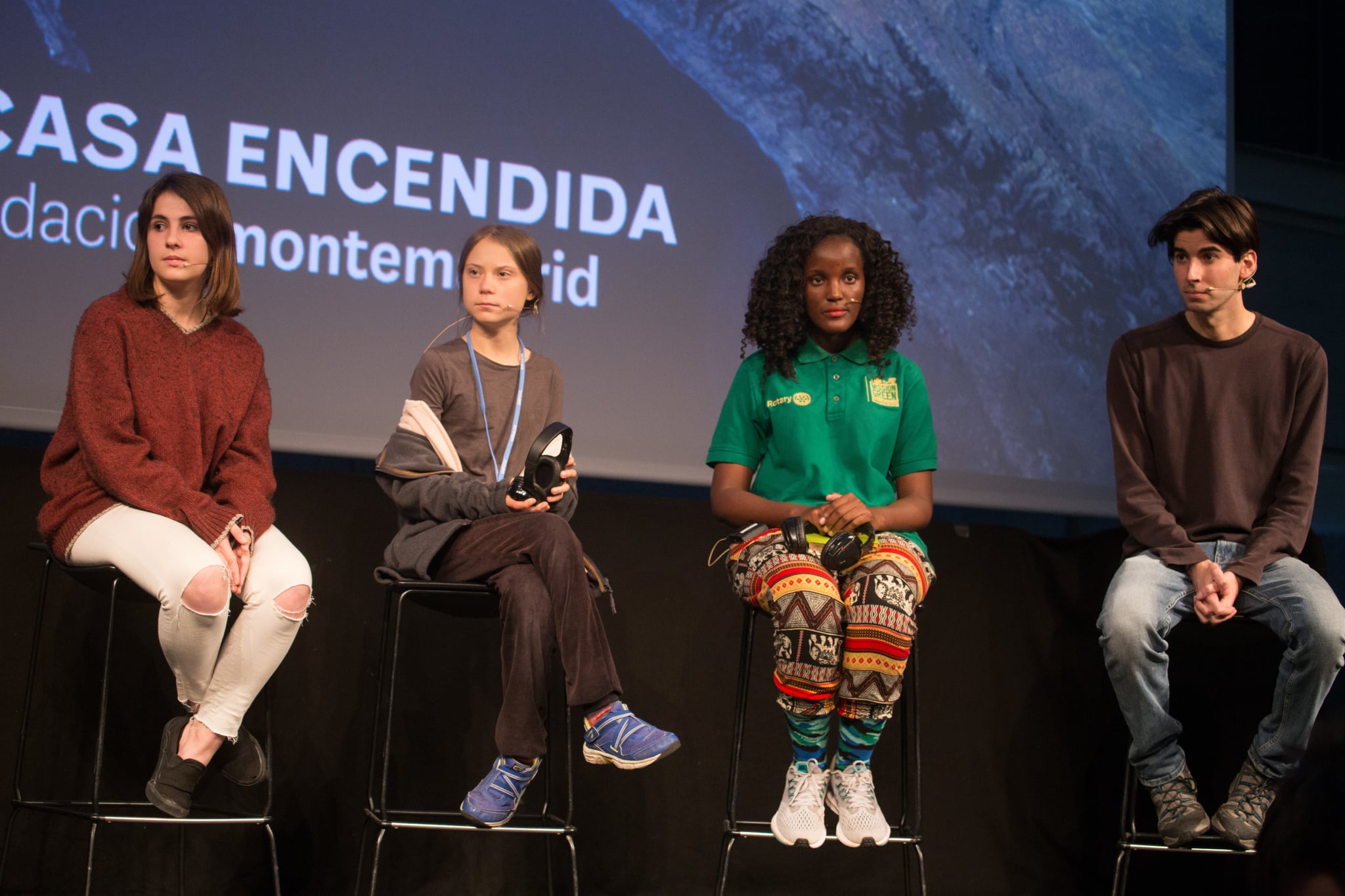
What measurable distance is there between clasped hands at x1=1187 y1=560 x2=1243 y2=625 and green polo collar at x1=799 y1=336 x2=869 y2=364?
81 centimetres

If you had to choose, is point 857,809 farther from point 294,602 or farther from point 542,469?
point 294,602

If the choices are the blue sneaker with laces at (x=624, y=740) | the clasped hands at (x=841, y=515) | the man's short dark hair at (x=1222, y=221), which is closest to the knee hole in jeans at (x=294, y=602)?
the blue sneaker with laces at (x=624, y=740)

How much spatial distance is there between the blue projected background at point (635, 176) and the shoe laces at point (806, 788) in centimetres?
112

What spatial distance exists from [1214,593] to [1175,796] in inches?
16.2

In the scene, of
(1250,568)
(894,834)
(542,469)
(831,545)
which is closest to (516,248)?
(542,469)

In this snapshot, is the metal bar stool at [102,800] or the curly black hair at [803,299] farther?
the curly black hair at [803,299]

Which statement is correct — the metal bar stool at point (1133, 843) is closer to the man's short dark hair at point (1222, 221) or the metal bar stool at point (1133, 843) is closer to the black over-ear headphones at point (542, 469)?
the man's short dark hair at point (1222, 221)

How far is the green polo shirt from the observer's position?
8.28ft

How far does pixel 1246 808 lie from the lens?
2373 mm

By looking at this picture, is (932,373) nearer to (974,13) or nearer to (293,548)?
(974,13)

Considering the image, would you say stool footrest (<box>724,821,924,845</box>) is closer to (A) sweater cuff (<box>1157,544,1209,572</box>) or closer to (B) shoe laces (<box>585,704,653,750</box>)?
(B) shoe laces (<box>585,704,653,750</box>)

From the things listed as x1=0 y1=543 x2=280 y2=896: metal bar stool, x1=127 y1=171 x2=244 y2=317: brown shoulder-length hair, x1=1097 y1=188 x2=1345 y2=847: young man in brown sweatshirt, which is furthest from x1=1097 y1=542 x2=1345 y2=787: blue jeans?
x1=127 y1=171 x2=244 y2=317: brown shoulder-length hair

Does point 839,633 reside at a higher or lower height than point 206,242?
lower

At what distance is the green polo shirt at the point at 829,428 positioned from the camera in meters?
2.52
